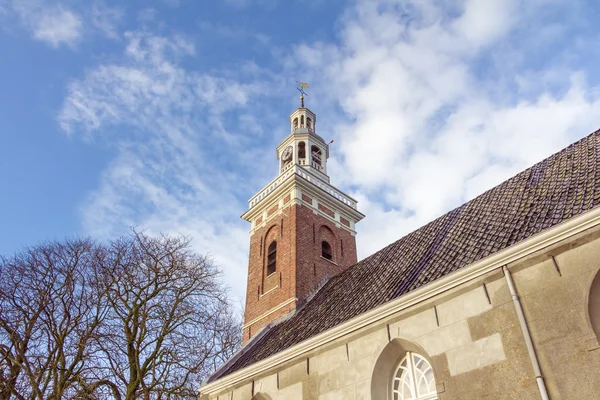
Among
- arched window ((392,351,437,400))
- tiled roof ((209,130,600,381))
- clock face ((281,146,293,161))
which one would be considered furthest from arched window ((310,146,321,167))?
arched window ((392,351,437,400))

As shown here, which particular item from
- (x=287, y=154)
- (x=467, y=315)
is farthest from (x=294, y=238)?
(x=467, y=315)

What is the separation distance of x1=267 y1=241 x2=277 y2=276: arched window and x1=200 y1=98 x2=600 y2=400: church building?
2572 mm

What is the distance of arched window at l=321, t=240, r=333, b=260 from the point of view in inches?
786

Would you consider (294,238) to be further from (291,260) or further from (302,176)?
(302,176)

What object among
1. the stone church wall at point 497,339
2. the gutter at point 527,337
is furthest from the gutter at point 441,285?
the gutter at point 527,337

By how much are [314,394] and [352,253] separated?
415 inches

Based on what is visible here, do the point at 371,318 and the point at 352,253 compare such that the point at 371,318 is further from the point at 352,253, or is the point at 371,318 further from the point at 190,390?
the point at 352,253

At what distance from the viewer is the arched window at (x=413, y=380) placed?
9.11m

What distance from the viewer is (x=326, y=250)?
794 inches

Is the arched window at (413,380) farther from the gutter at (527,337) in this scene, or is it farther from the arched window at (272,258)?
the arched window at (272,258)

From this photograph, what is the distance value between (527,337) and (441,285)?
6.59 feet

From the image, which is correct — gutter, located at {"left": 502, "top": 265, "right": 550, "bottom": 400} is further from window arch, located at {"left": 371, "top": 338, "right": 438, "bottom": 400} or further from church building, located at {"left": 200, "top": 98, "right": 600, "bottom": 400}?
window arch, located at {"left": 371, "top": 338, "right": 438, "bottom": 400}

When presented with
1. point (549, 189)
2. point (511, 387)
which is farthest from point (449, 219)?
point (511, 387)

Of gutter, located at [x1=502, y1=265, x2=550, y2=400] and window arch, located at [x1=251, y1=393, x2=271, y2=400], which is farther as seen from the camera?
window arch, located at [x1=251, y1=393, x2=271, y2=400]
